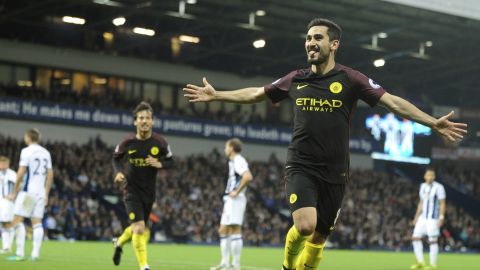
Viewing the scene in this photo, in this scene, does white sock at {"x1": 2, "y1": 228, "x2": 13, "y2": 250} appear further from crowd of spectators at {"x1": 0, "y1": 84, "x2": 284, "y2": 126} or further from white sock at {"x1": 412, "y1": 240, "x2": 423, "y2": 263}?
crowd of spectators at {"x1": 0, "y1": 84, "x2": 284, "y2": 126}

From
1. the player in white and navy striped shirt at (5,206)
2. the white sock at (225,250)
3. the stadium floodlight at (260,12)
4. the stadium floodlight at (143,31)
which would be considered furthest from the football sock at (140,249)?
the stadium floodlight at (143,31)

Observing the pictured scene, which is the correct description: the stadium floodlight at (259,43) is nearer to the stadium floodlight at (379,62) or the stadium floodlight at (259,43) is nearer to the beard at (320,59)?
the stadium floodlight at (379,62)

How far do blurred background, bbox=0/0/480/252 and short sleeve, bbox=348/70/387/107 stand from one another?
878 inches

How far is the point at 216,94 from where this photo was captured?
8148 mm

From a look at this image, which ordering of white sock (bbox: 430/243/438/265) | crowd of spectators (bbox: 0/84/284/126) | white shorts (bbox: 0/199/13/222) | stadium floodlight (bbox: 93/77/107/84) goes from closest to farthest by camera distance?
white shorts (bbox: 0/199/13/222) → white sock (bbox: 430/243/438/265) → crowd of spectators (bbox: 0/84/284/126) → stadium floodlight (bbox: 93/77/107/84)

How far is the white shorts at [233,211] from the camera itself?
1515 cm

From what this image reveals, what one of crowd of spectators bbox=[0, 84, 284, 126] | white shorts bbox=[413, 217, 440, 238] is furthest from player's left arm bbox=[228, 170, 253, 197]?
crowd of spectators bbox=[0, 84, 284, 126]

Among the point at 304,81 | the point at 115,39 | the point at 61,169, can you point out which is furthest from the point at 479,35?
the point at 304,81

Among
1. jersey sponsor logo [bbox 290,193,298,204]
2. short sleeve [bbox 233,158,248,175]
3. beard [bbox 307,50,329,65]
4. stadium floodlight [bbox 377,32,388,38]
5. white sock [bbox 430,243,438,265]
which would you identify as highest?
stadium floodlight [bbox 377,32,388,38]

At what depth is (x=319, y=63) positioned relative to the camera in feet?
26.7

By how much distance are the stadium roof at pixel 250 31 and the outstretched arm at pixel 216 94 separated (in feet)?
79.3

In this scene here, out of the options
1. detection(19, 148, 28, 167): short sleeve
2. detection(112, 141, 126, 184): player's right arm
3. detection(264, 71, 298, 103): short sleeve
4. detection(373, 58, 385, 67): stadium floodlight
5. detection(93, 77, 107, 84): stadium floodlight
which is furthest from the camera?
detection(373, 58, 385, 67): stadium floodlight

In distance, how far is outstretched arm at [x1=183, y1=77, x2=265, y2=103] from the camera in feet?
26.4

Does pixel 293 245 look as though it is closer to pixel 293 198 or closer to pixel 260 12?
pixel 293 198
